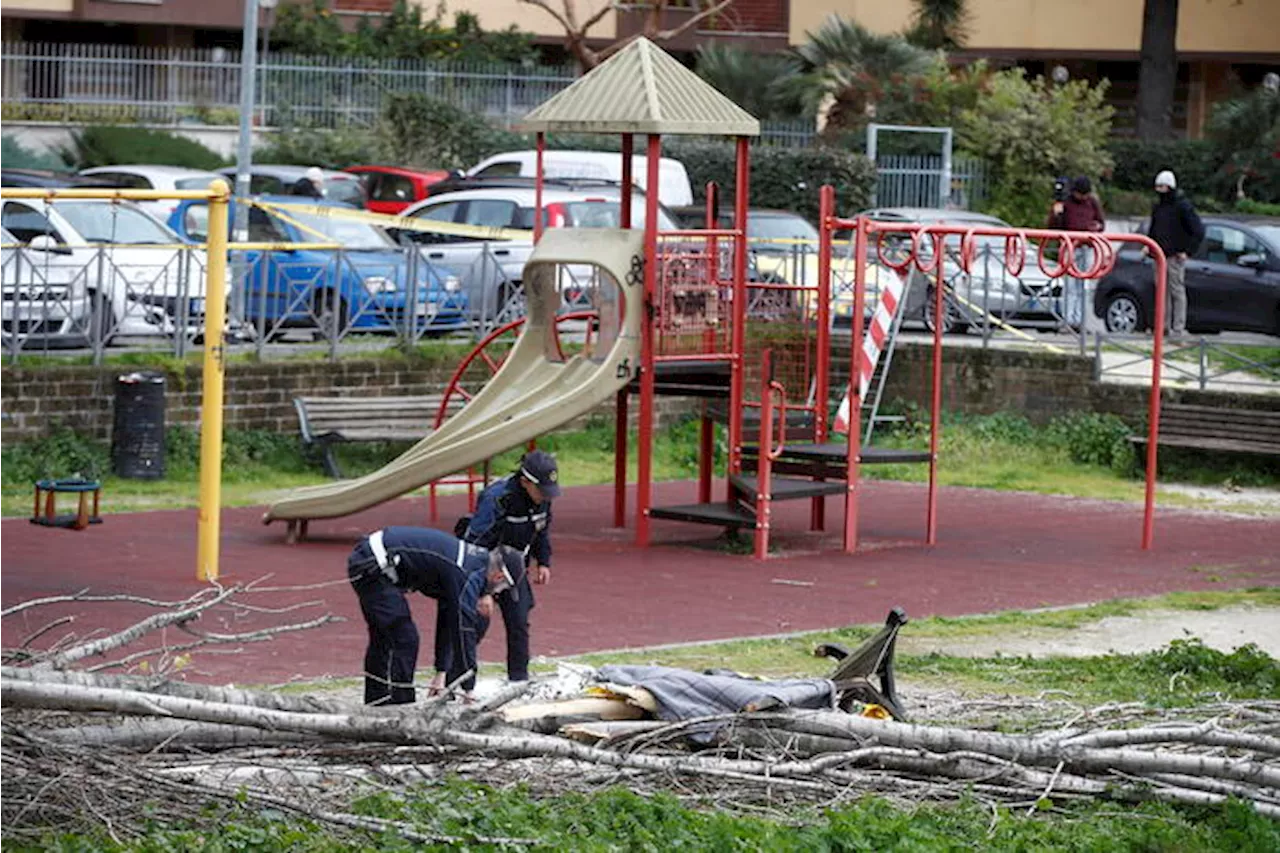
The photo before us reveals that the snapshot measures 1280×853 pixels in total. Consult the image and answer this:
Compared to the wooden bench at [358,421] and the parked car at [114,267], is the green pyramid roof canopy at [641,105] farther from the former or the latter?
the parked car at [114,267]

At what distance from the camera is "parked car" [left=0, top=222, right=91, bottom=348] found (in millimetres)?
21203

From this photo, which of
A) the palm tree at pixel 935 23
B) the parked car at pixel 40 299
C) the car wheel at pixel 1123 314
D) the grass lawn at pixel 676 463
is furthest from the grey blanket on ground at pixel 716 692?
the palm tree at pixel 935 23

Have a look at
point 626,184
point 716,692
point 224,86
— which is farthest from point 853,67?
point 716,692

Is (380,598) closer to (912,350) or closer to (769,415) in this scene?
(769,415)

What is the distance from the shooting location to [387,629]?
39.6 feet

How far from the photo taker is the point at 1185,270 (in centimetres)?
2850

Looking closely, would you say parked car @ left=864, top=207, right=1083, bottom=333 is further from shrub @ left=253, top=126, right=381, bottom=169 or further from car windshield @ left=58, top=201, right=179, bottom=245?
shrub @ left=253, top=126, right=381, bottom=169

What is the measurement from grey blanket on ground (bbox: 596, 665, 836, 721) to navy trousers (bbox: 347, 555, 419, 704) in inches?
49.0

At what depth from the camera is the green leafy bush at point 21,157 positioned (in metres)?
37.9

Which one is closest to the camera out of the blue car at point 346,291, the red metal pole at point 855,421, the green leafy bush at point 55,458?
the red metal pole at point 855,421

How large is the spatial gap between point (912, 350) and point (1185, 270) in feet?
14.6

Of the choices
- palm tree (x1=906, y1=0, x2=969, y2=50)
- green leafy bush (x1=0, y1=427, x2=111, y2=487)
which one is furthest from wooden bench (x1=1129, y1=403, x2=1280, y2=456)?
palm tree (x1=906, y1=0, x2=969, y2=50)

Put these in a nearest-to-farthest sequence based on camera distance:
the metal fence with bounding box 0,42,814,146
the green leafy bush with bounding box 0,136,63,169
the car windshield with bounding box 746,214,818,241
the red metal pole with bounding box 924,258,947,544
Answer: the red metal pole with bounding box 924,258,947,544
the car windshield with bounding box 746,214,818,241
the green leafy bush with bounding box 0,136,63,169
the metal fence with bounding box 0,42,814,146

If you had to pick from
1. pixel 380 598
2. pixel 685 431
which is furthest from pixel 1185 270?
pixel 380 598
